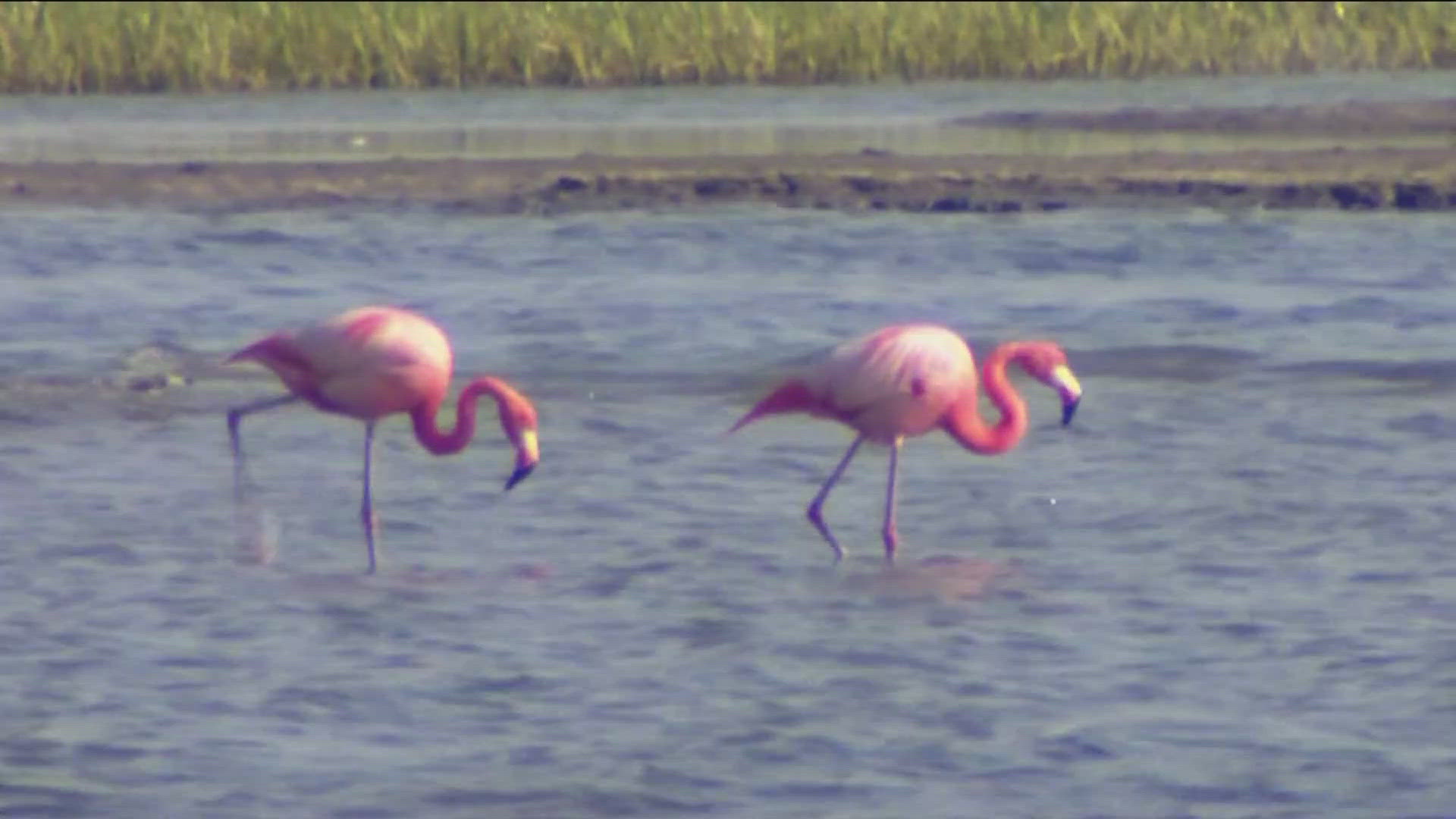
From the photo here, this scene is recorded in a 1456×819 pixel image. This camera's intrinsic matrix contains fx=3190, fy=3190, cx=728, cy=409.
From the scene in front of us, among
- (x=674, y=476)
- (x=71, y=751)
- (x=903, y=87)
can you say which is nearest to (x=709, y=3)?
(x=903, y=87)

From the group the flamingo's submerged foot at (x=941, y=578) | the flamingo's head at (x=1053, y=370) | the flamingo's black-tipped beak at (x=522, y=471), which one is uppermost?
the flamingo's head at (x=1053, y=370)

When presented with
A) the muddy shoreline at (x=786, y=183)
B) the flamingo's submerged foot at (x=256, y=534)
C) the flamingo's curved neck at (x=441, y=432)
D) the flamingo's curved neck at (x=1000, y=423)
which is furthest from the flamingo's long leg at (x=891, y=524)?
the muddy shoreline at (x=786, y=183)

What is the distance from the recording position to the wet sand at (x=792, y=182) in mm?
17766

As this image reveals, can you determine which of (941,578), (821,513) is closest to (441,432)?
(821,513)

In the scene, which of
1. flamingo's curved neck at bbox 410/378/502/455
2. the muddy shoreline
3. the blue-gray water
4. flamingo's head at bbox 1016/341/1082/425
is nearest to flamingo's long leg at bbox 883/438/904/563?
the blue-gray water

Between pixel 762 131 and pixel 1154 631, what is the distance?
49.0 ft

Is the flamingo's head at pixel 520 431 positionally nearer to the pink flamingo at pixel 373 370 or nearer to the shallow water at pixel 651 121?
the pink flamingo at pixel 373 370

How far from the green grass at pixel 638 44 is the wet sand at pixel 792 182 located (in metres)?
4.77

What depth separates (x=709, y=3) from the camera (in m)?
27.1

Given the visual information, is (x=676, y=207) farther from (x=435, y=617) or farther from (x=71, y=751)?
(x=71, y=751)

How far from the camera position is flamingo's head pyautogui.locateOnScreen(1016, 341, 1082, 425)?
875cm

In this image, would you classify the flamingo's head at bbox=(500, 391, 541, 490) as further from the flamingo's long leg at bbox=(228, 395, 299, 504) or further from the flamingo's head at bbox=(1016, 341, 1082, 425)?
the flamingo's head at bbox=(1016, 341, 1082, 425)

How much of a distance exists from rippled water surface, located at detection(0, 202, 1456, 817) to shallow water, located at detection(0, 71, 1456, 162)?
20.5 ft

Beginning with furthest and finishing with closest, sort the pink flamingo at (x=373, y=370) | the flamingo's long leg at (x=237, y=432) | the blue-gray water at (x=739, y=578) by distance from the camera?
the flamingo's long leg at (x=237, y=432)
the pink flamingo at (x=373, y=370)
the blue-gray water at (x=739, y=578)
